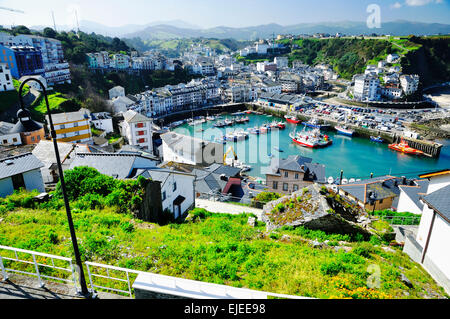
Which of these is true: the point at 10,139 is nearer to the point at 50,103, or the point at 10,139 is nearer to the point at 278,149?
the point at 50,103

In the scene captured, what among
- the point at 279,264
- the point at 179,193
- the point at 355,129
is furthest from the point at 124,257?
the point at 355,129

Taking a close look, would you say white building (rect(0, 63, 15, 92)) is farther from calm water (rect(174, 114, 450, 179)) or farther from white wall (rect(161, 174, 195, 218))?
white wall (rect(161, 174, 195, 218))

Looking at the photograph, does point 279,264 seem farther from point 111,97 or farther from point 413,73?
point 413,73

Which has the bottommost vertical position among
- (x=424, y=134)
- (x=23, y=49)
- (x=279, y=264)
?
(x=424, y=134)

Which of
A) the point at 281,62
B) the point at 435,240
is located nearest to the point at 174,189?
the point at 435,240

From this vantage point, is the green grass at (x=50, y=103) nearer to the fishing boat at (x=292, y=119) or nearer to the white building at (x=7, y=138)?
the white building at (x=7, y=138)

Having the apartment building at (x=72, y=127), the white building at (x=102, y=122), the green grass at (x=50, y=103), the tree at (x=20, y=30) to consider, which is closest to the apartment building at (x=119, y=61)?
the tree at (x=20, y=30)
